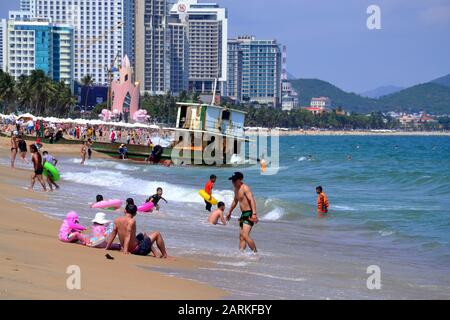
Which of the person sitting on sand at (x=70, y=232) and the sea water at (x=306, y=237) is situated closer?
the sea water at (x=306, y=237)

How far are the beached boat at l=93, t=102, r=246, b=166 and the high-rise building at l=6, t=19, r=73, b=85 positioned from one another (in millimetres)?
138106

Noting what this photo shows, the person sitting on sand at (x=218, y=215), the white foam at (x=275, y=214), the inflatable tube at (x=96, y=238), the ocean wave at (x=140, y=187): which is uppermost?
the inflatable tube at (x=96, y=238)

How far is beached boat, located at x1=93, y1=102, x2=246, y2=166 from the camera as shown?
4394 centimetres

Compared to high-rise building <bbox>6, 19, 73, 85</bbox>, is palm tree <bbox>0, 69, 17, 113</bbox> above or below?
below

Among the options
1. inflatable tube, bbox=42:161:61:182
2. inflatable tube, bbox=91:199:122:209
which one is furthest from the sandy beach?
inflatable tube, bbox=42:161:61:182

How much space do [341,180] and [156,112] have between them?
114396 mm

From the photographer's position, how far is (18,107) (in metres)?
116

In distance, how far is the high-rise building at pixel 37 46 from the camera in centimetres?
18188

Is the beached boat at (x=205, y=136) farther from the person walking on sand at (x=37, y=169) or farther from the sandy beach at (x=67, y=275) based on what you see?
the sandy beach at (x=67, y=275)

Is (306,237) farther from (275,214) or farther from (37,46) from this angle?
(37,46)

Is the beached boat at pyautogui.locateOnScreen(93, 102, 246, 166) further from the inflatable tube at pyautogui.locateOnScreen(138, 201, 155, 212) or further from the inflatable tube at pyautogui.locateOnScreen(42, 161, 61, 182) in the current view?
the inflatable tube at pyautogui.locateOnScreen(138, 201, 155, 212)

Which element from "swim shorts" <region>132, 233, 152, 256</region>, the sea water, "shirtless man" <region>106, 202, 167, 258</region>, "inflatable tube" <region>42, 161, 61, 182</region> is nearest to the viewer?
the sea water

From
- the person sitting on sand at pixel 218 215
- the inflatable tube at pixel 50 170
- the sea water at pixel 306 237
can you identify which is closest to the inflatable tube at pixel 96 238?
the sea water at pixel 306 237

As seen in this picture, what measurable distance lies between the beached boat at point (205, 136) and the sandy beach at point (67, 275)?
2956 centimetres
